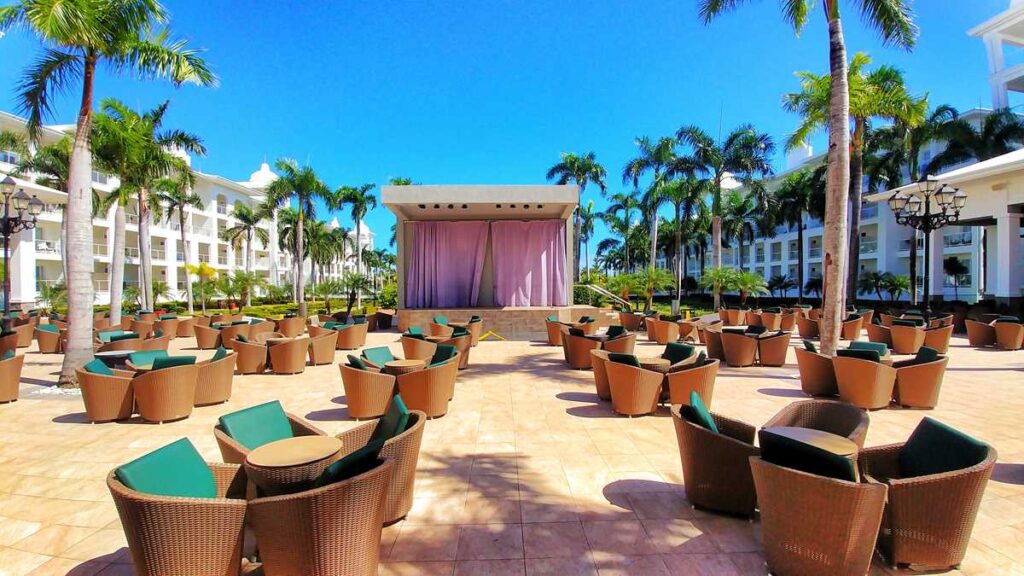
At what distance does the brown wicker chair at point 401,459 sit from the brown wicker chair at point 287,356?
Answer: 5.83 meters

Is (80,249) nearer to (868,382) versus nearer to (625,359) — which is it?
(625,359)

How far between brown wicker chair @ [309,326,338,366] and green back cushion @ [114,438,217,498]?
6.79 meters

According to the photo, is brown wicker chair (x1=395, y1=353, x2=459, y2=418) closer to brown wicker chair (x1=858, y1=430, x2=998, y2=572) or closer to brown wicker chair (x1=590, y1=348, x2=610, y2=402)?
brown wicker chair (x1=590, y1=348, x2=610, y2=402)

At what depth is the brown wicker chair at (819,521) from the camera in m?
2.37

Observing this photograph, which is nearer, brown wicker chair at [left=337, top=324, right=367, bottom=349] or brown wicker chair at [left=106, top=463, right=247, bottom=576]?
brown wicker chair at [left=106, top=463, right=247, bottom=576]

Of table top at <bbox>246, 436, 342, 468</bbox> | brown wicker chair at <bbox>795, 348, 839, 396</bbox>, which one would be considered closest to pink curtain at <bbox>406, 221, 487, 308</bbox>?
brown wicker chair at <bbox>795, 348, 839, 396</bbox>

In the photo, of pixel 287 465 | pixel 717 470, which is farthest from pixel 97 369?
pixel 717 470

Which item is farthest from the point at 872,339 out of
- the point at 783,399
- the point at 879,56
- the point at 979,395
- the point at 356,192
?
the point at 356,192

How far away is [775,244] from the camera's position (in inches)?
1705

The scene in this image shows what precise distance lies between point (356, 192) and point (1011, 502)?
28.3 metres

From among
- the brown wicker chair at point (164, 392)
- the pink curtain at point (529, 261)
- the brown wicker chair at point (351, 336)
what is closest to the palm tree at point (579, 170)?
the pink curtain at point (529, 261)

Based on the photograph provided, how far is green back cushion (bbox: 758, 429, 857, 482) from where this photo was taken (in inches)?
95.3

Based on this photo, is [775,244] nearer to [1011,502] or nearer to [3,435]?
[1011,502]

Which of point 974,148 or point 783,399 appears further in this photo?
point 974,148
